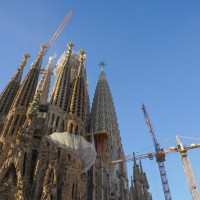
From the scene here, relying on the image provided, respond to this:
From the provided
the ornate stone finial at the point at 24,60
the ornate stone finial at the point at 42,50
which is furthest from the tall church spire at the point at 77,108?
the ornate stone finial at the point at 24,60

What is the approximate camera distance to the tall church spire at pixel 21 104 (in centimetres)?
3453

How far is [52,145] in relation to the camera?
32.0m

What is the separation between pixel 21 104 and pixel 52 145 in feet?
32.2

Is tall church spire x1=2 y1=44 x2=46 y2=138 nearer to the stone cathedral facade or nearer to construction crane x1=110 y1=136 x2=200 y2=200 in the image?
the stone cathedral facade

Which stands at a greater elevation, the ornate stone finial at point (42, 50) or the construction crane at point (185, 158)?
the ornate stone finial at point (42, 50)

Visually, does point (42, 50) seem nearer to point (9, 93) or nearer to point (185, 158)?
point (9, 93)

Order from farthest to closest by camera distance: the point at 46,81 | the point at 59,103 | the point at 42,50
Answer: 1. the point at 42,50
2. the point at 46,81
3. the point at 59,103

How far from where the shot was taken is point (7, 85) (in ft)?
149

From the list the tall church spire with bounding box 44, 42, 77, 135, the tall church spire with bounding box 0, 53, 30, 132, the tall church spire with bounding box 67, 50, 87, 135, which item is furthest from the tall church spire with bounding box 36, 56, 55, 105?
the tall church spire with bounding box 67, 50, 87, 135

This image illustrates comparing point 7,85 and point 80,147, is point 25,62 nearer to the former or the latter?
point 7,85

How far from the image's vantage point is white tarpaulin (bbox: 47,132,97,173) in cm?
3178

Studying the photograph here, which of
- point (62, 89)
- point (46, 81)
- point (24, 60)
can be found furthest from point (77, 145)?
point (24, 60)

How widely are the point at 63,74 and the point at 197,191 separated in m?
27.2

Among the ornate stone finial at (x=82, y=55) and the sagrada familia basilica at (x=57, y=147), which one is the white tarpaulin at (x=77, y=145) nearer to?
the sagrada familia basilica at (x=57, y=147)
